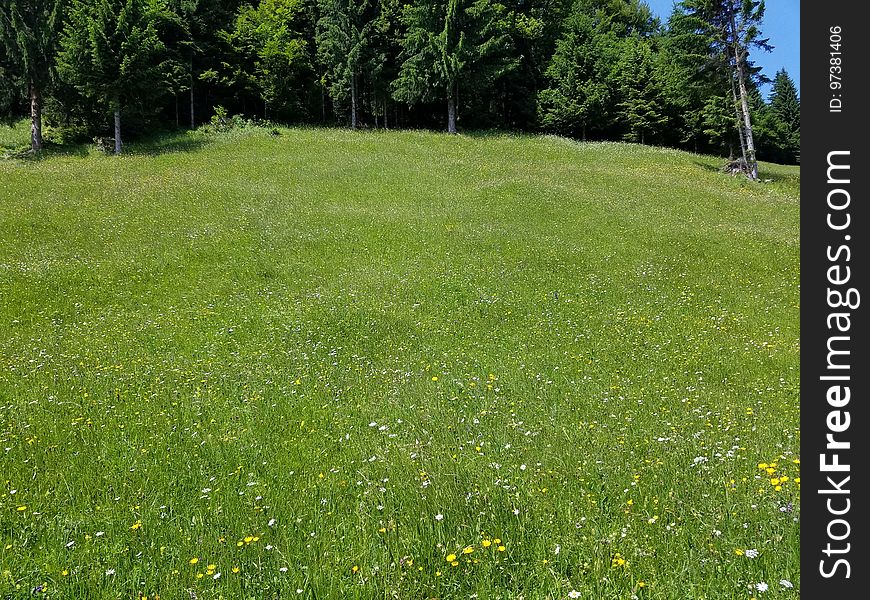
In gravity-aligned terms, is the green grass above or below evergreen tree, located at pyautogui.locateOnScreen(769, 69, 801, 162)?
below

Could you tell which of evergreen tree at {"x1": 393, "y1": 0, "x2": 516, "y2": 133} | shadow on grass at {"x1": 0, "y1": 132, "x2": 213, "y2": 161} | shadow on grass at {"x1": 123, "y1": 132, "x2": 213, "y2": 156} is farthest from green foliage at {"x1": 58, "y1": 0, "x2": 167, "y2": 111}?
evergreen tree at {"x1": 393, "y1": 0, "x2": 516, "y2": 133}

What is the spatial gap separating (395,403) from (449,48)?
148 ft

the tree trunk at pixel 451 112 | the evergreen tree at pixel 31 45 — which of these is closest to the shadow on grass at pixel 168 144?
the evergreen tree at pixel 31 45

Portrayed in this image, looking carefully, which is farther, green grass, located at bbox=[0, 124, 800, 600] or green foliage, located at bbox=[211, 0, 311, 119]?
green foliage, located at bbox=[211, 0, 311, 119]

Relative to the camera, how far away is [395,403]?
7145mm

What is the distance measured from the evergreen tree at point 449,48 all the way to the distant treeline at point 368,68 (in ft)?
0.45

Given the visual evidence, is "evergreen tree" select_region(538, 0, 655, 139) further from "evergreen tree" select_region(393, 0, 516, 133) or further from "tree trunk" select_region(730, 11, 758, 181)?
"tree trunk" select_region(730, 11, 758, 181)

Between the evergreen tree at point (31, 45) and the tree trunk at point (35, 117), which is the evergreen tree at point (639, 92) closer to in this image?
the evergreen tree at point (31, 45)

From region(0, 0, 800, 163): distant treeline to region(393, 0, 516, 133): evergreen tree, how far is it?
138 millimetres

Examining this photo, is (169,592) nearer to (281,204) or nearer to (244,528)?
(244,528)

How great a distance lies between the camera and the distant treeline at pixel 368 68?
3281 cm

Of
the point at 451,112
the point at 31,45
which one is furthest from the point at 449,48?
the point at 31,45

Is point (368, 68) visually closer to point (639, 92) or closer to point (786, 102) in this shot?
point (639, 92)

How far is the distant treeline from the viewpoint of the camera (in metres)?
32.8
